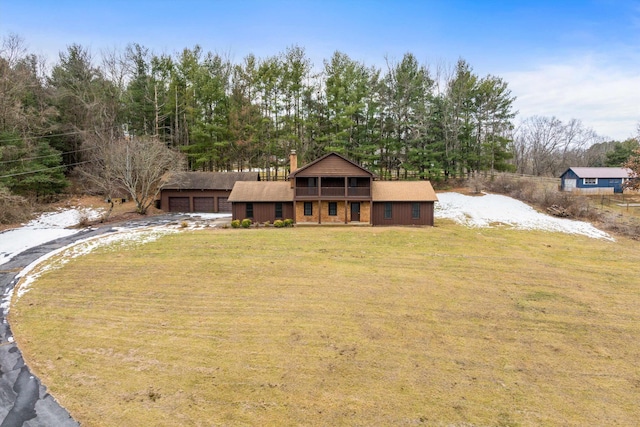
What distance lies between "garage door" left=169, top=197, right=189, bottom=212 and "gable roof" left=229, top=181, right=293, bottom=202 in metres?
8.43

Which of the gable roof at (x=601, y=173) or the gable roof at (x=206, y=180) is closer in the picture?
the gable roof at (x=206, y=180)

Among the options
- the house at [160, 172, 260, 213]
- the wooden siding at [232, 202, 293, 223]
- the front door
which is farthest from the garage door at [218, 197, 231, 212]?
the front door

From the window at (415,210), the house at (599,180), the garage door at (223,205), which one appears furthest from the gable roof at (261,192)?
the house at (599,180)

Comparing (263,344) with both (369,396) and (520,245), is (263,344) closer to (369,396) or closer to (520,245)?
(369,396)

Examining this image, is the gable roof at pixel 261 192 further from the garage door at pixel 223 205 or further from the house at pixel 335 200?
the garage door at pixel 223 205

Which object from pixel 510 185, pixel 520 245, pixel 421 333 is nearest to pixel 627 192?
pixel 510 185

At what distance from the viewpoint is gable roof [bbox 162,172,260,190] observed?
3444 centimetres

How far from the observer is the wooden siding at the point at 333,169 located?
27781mm

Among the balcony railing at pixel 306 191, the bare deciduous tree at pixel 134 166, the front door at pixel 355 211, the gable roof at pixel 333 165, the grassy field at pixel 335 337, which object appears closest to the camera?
the grassy field at pixel 335 337

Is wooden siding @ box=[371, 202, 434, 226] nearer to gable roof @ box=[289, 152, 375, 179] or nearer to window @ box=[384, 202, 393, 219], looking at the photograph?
window @ box=[384, 202, 393, 219]

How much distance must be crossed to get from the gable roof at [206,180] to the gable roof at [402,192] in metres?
13.0

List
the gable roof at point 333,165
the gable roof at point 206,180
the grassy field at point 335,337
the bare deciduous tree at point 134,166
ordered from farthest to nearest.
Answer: the gable roof at point 206,180
the bare deciduous tree at point 134,166
the gable roof at point 333,165
the grassy field at point 335,337

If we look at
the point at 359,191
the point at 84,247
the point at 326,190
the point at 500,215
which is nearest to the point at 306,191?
the point at 326,190

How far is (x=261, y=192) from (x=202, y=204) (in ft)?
A: 31.3
